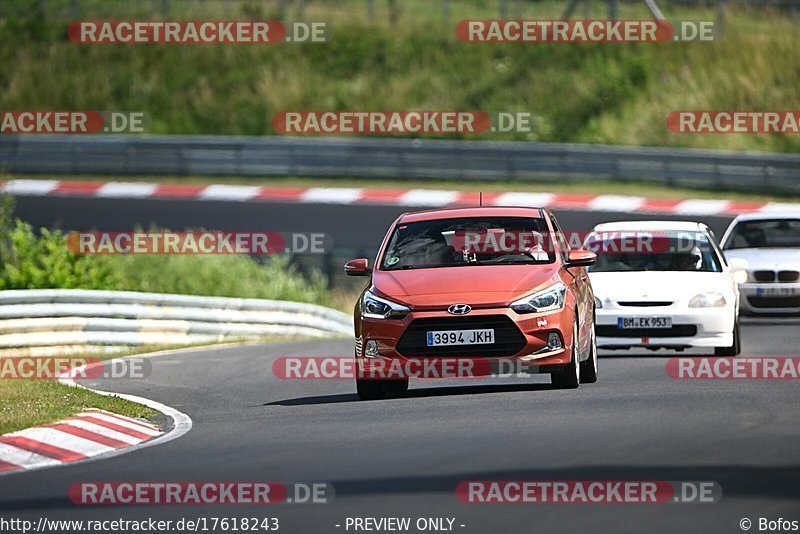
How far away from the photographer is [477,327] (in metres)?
13.2

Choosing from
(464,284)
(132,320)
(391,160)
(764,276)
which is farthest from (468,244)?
(391,160)

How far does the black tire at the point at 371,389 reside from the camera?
45.6 ft

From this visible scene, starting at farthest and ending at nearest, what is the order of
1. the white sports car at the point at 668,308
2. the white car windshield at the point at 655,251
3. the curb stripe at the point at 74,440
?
A: the white car windshield at the point at 655,251 < the white sports car at the point at 668,308 < the curb stripe at the point at 74,440

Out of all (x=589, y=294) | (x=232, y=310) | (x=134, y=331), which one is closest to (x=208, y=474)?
(x=589, y=294)

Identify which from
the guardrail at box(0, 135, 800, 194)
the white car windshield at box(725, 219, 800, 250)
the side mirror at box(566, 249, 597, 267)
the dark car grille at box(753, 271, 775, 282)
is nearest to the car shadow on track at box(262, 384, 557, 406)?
the side mirror at box(566, 249, 597, 267)

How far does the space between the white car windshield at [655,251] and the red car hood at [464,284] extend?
13.8 feet

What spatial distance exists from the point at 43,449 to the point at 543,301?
4.26 meters

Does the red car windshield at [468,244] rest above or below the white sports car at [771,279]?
above

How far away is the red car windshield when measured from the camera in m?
14.1

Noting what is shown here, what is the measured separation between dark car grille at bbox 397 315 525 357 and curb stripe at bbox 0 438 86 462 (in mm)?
3149

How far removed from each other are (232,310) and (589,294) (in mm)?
9895

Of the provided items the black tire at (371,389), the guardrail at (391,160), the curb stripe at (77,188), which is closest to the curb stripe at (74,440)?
the black tire at (371,389)

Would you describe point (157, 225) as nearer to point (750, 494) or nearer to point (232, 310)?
point (232, 310)

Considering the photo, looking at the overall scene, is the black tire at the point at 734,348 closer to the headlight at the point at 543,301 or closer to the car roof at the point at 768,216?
the headlight at the point at 543,301
